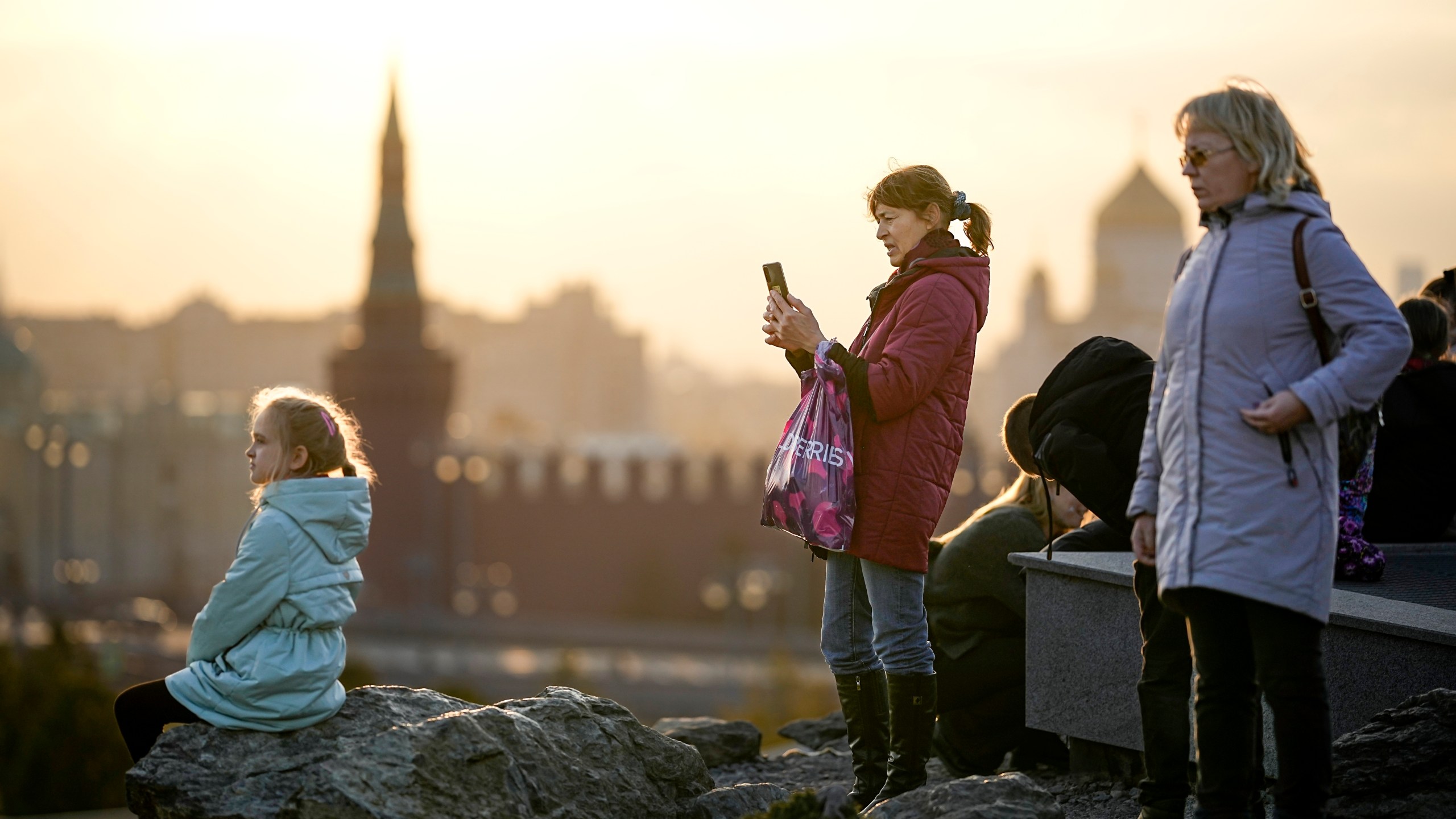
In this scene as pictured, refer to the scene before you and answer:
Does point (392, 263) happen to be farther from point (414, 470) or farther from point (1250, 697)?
point (1250, 697)

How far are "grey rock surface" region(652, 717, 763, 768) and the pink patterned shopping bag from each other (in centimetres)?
147

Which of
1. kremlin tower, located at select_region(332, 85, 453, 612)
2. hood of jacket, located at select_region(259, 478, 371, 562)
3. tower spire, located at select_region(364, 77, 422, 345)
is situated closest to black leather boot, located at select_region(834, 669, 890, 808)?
hood of jacket, located at select_region(259, 478, 371, 562)

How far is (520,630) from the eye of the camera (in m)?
38.1

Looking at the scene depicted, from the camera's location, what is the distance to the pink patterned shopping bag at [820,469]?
3.38m

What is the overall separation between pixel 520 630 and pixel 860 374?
35.4 metres

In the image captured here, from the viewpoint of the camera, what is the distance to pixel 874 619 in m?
3.43

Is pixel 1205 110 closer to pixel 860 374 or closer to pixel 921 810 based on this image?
pixel 860 374

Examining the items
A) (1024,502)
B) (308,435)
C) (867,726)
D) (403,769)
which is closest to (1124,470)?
(867,726)

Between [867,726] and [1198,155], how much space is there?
143 centimetres

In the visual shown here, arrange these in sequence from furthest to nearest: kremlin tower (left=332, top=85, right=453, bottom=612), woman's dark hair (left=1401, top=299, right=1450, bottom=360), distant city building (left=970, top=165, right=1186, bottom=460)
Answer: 1. distant city building (left=970, top=165, right=1186, bottom=460)
2. kremlin tower (left=332, top=85, right=453, bottom=612)
3. woman's dark hair (left=1401, top=299, right=1450, bottom=360)

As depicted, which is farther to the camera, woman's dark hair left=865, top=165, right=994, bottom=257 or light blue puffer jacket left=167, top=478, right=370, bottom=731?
woman's dark hair left=865, top=165, right=994, bottom=257

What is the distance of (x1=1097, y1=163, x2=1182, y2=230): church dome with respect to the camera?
58.9 m

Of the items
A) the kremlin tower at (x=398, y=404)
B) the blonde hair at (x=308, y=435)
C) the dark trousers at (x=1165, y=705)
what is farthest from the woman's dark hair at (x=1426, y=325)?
the kremlin tower at (x=398, y=404)

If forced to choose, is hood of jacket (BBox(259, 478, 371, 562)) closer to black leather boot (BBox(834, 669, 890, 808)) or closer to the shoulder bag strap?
black leather boot (BBox(834, 669, 890, 808))
